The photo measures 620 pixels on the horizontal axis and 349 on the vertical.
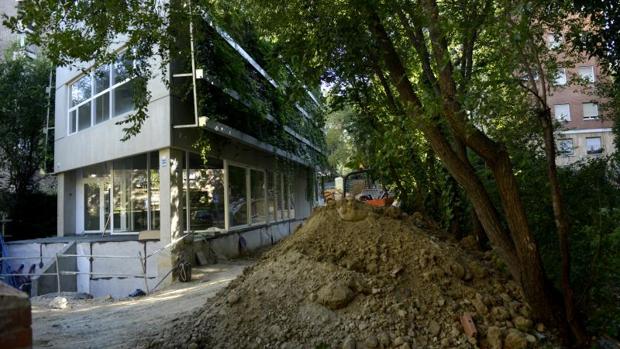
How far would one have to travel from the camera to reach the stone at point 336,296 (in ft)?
17.4

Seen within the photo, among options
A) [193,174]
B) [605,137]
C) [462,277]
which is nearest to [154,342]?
[462,277]

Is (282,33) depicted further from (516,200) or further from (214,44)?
(214,44)

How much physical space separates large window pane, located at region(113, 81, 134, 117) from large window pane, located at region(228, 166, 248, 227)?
3543 millimetres

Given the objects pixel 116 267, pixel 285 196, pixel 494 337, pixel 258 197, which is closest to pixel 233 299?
pixel 494 337

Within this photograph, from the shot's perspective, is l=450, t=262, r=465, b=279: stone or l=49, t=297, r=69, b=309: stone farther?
l=49, t=297, r=69, b=309: stone

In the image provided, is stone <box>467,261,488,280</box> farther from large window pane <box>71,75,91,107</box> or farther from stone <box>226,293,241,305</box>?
large window pane <box>71,75,91,107</box>

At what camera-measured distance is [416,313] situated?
5207mm

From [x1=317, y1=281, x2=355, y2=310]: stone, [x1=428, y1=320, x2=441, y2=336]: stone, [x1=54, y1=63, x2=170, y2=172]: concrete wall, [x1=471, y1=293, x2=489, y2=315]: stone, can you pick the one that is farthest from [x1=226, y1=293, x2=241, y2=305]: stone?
[x1=54, y1=63, x2=170, y2=172]: concrete wall

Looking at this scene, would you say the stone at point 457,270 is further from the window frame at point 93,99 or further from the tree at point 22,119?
the tree at point 22,119

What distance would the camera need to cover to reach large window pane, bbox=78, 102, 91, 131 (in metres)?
16.6

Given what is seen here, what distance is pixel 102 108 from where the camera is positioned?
1571cm

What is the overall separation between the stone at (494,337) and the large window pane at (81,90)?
15.3 m

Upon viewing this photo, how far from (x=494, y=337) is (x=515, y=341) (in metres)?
0.19

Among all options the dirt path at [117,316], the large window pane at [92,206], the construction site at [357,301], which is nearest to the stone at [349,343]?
the construction site at [357,301]
